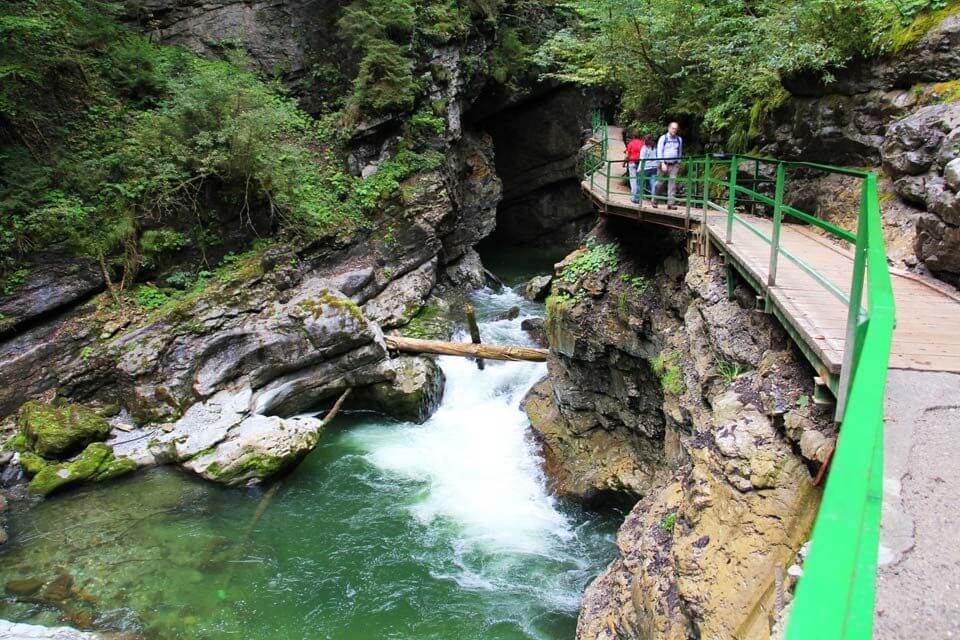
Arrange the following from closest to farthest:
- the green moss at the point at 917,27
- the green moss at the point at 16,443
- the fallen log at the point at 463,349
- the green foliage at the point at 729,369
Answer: the green foliage at the point at 729,369
the green moss at the point at 917,27
the green moss at the point at 16,443
the fallen log at the point at 463,349

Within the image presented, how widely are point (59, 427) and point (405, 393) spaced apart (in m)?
6.50

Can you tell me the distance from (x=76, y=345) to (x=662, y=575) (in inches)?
467

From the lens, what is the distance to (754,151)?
9266mm

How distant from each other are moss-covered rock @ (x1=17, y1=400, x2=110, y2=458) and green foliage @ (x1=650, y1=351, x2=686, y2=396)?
1021 cm

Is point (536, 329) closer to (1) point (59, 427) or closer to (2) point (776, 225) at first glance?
(2) point (776, 225)

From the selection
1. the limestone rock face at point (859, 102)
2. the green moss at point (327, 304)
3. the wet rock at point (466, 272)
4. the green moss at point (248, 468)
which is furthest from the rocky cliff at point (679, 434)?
the wet rock at point (466, 272)

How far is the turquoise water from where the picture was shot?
7473 millimetres

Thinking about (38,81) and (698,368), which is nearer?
(698,368)

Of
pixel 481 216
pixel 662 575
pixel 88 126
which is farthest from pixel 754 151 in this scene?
pixel 88 126

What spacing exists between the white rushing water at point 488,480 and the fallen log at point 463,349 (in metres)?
0.44

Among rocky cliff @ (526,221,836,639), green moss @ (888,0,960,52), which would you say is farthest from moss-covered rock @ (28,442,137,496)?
green moss @ (888,0,960,52)

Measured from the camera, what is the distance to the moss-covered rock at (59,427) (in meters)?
9.89

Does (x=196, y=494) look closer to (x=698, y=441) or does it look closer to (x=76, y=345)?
(x=76, y=345)

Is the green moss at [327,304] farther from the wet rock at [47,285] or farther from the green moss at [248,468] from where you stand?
the wet rock at [47,285]
